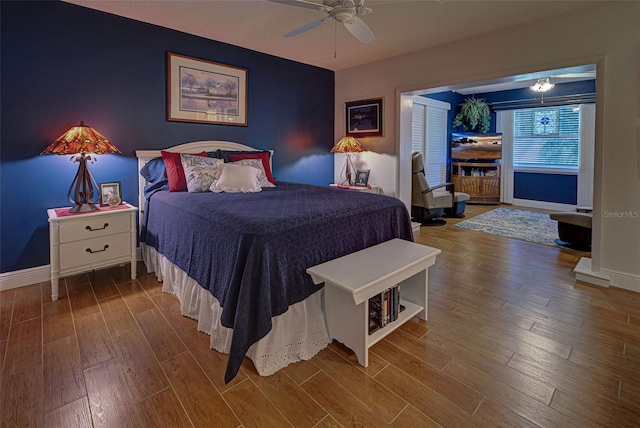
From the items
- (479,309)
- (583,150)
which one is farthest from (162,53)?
(583,150)

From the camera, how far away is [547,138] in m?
6.60

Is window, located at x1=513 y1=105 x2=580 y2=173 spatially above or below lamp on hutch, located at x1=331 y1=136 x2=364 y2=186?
above

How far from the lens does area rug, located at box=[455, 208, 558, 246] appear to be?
4.36 meters

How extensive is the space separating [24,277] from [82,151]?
1270 mm

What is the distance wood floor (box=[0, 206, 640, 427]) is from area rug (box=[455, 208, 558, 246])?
5.89 ft

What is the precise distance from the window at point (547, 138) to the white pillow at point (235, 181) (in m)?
6.29

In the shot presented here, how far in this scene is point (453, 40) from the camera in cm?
367

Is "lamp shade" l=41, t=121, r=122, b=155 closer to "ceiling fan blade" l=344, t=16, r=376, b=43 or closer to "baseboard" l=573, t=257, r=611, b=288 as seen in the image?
"ceiling fan blade" l=344, t=16, r=376, b=43

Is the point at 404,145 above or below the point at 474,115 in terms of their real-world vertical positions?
below

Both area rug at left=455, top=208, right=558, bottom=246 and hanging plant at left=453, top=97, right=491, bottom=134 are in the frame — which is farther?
hanging plant at left=453, top=97, right=491, bottom=134

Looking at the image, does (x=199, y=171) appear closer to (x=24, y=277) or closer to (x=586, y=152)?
(x=24, y=277)

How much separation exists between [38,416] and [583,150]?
26.1 feet

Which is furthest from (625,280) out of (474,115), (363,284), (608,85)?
(474,115)

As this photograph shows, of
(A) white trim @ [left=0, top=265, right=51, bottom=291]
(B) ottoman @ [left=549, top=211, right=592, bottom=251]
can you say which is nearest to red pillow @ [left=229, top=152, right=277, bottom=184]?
(A) white trim @ [left=0, top=265, right=51, bottom=291]
